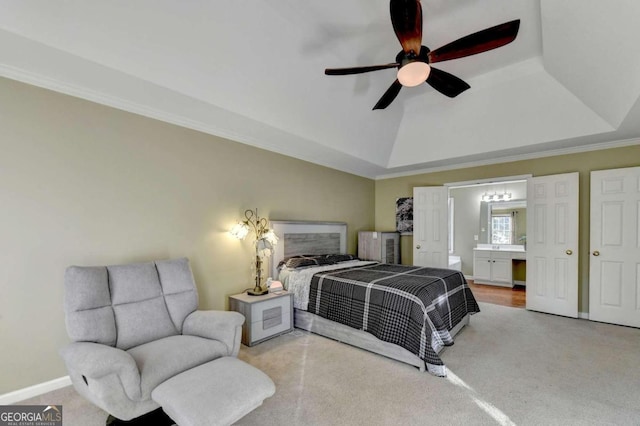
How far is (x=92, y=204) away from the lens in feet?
8.44

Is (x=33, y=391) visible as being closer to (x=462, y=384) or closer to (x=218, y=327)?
(x=218, y=327)

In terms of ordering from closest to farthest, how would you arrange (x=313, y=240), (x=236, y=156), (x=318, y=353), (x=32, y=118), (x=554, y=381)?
(x=32, y=118), (x=554, y=381), (x=318, y=353), (x=236, y=156), (x=313, y=240)

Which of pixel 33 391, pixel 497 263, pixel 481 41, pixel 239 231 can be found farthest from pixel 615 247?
pixel 33 391

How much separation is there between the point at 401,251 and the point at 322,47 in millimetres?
4296

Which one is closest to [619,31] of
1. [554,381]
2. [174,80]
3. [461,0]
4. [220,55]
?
[461,0]

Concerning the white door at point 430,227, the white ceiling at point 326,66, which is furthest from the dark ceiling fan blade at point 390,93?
the white door at point 430,227

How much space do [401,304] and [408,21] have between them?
2339mm

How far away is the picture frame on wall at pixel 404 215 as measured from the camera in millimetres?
5918

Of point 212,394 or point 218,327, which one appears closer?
point 212,394

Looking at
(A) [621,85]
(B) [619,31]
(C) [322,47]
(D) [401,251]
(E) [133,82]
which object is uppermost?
(C) [322,47]

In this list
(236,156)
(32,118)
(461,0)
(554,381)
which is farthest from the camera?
(236,156)

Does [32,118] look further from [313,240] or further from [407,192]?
[407,192]

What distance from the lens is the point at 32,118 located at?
2301 millimetres

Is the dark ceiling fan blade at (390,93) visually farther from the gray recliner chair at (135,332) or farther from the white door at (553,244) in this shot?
the white door at (553,244)
